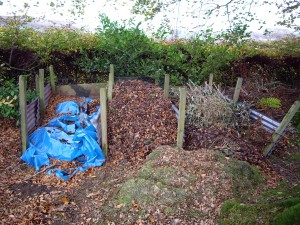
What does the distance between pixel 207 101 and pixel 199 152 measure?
64.1 inches

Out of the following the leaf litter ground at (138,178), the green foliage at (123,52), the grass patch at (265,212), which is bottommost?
the leaf litter ground at (138,178)

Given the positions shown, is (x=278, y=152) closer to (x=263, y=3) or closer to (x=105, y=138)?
(x=105, y=138)

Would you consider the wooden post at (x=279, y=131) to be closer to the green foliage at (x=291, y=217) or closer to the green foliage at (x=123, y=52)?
the green foliage at (x=291, y=217)

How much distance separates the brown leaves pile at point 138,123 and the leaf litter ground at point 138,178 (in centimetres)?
2

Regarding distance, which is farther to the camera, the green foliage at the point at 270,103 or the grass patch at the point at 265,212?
the green foliage at the point at 270,103

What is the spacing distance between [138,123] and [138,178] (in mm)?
1697

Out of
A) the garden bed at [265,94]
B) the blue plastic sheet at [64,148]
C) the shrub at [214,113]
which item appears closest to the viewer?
the blue plastic sheet at [64,148]

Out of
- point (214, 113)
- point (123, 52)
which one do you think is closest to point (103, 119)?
point (214, 113)

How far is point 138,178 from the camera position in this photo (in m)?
3.78

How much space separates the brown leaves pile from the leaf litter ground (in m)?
0.02

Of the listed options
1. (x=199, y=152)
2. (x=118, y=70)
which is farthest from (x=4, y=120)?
(x=199, y=152)

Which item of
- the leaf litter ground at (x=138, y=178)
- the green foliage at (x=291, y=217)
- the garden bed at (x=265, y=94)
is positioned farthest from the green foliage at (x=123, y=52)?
the green foliage at (x=291, y=217)

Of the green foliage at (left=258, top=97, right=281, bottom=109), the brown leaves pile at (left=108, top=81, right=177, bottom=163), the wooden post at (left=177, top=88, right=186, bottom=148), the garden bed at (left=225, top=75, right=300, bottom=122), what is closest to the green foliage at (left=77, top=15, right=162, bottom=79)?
the brown leaves pile at (left=108, top=81, right=177, bottom=163)

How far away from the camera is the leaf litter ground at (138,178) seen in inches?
132
